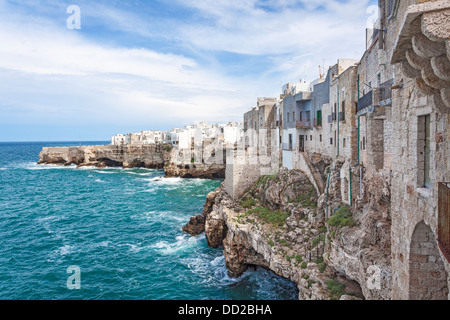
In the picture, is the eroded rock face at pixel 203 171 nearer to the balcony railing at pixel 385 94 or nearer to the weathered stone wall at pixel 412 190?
the balcony railing at pixel 385 94

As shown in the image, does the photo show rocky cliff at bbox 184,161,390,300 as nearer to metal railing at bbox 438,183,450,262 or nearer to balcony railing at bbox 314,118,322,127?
balcony railing at bbox 314,118,322,127

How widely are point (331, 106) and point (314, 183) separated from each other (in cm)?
547

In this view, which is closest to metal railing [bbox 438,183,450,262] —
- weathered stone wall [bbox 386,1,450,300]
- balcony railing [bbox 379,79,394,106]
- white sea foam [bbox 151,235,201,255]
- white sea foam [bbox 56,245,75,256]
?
weathered stone wall [bbox 386,1,450,300]

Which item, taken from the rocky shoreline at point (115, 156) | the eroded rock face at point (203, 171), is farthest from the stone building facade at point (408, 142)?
the rocky shoreline at point (115, 156)

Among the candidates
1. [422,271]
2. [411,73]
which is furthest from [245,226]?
[411,73]

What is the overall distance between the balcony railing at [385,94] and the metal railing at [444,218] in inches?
234

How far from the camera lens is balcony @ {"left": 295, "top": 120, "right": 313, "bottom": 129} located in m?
25.5

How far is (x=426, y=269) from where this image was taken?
679 centimetres

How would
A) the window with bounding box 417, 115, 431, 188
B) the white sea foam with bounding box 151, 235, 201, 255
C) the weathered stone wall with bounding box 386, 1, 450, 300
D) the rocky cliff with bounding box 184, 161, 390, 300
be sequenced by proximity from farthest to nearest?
the white sea foam with bounding box 151, 235, 201, 255 < the rocky cliff with bounding box 184, 161, 390, 300 < the window with bounding box 417, 115, 431, 188 < the weathered stone wall with bounding box 386, 1, 450, 300

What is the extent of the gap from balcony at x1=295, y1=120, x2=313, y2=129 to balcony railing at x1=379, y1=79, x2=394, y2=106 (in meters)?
13.8

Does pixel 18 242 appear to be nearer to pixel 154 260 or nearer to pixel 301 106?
pixel 154 260

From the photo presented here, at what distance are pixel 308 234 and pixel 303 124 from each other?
463 inches

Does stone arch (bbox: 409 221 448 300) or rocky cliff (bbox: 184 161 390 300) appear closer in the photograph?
stone arch (bbox: 409 221 448 300)

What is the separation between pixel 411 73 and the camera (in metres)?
5.67
